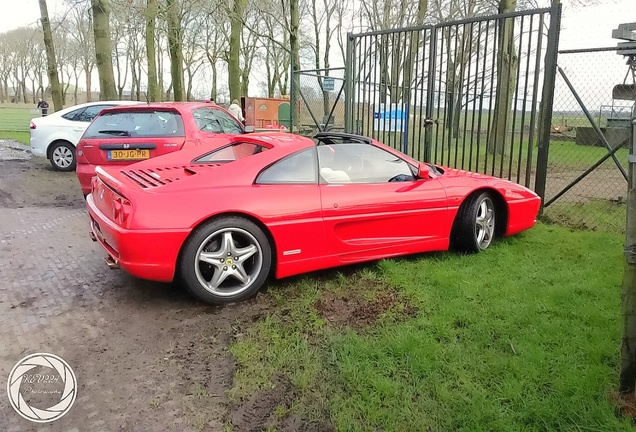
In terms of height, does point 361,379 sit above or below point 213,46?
below

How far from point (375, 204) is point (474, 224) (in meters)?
1.17

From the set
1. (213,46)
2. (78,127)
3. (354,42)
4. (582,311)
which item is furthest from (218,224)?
(213,46)

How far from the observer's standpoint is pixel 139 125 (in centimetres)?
784

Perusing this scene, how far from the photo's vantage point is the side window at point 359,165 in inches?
183

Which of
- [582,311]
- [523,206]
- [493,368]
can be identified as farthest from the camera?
[523,206]

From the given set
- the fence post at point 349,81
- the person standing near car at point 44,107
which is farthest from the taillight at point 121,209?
the person standing near car at point 44,107

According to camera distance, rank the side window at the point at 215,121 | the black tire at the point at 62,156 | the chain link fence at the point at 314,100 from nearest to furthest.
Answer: the side window at the point at 215,121, the black tire at the point at 62,156, the chain link fence at the point at 314,100

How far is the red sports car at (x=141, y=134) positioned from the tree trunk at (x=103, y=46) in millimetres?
7670

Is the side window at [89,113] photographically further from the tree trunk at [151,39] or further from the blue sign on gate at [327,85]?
the tree trunk at [151,39]

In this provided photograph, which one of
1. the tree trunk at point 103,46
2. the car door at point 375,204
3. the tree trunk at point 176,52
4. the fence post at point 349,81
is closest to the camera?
the car door at point 375,204

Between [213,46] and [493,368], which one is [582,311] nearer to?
[493,368]

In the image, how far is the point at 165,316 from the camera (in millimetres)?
3887

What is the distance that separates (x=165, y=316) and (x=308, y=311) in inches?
43.0

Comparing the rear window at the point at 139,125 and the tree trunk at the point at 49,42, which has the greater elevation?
the tree trunk at the point at 49,42
